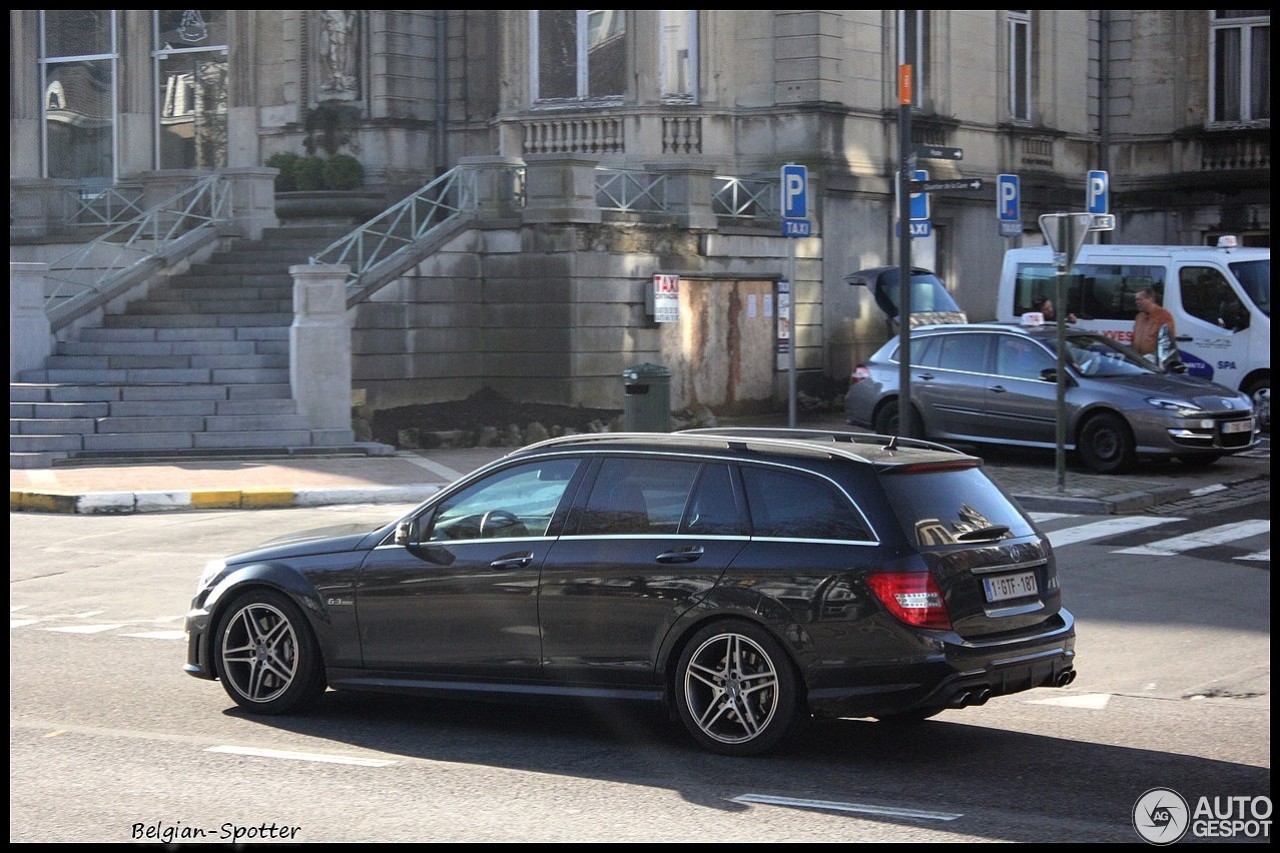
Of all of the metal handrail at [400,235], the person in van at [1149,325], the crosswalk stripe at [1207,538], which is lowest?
the crosswalk stripe at [1207,538]

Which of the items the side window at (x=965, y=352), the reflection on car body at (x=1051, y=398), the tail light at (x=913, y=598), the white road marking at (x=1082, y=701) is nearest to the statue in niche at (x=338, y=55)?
the reflection on car body at (x=1051, y=398)

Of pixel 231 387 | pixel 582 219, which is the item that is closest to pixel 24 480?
pixel 231 387

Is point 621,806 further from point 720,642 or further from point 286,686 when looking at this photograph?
point 286,686

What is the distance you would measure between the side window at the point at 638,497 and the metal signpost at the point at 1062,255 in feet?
31.7

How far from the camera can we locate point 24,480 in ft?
58.1

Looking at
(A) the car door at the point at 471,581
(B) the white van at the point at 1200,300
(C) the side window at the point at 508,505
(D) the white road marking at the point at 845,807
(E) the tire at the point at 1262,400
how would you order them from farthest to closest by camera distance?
(B) the white van at the point at 1200,300 → (E) the tire at the point at 1262,400 → (C) the side window at the point at 508,505 → (A) the car door at the point at 471,581 → (D) the white road marking at the point at 845,807

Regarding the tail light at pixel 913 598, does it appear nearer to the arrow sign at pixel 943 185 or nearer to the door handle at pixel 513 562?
the door handle at pixel 513 562

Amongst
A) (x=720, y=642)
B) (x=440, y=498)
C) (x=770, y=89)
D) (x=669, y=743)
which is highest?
(x=770, y=89)

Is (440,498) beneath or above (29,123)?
beneath

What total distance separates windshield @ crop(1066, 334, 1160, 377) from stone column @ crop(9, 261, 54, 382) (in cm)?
1234

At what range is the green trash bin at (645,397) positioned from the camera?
1820 cm

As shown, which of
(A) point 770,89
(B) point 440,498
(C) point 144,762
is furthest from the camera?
(A) point 770,89

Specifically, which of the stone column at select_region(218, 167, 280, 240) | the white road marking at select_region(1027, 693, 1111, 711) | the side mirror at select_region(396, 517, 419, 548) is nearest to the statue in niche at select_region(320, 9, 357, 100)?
the stone column at select_region(218, 167, 280, 240)

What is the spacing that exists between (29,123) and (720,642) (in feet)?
86.4
